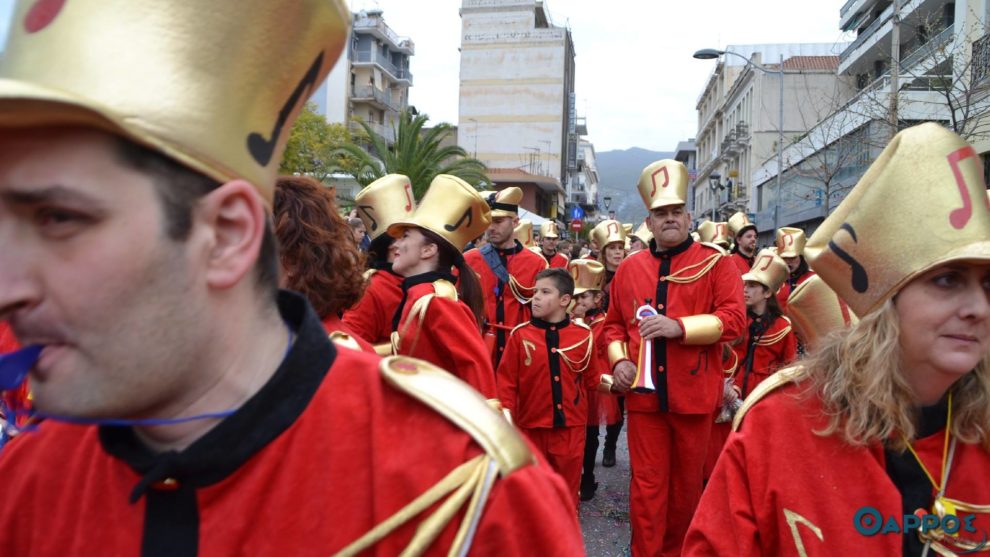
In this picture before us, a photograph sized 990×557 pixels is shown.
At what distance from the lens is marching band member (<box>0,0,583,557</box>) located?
47.9 inches

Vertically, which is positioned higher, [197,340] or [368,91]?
[368,91]

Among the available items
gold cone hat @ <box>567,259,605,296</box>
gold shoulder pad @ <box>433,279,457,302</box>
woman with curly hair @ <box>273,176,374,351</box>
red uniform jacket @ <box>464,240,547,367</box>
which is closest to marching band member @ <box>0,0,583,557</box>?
woman with curly hair @ <box>273,176,374,351</box>

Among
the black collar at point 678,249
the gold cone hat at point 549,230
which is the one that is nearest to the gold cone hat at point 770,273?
the black collar at point 678,249

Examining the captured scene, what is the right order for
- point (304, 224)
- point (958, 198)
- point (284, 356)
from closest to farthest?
point (284, 356), point (958, 198), point (304, 224)

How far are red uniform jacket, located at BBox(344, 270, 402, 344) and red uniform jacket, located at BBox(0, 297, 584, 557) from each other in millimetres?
3596

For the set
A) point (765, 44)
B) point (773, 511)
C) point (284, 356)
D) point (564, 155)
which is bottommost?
point (773, 511)

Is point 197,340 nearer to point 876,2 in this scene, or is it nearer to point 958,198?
point 958,198

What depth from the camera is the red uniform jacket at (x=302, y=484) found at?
1.37 meters

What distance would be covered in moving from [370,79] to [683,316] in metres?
71.3

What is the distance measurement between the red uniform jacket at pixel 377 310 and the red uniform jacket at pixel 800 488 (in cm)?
304

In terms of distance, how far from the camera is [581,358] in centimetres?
614

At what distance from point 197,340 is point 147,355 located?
0.09 m

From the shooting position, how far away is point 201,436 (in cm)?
142

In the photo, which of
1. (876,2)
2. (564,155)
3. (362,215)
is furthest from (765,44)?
(362,215)
